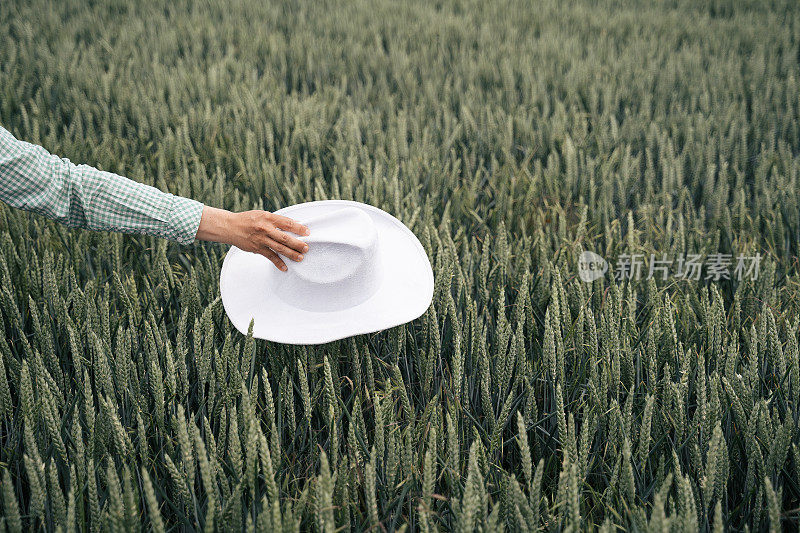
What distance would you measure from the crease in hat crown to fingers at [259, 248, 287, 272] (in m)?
0.03

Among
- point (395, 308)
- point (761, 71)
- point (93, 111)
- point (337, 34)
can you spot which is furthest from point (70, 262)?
point (761, 71)

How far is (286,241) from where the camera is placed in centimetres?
134

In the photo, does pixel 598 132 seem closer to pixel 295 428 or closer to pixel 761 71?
pixel 761 71

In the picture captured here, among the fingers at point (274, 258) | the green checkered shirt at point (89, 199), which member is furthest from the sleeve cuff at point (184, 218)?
the fingers at point (274, 258)

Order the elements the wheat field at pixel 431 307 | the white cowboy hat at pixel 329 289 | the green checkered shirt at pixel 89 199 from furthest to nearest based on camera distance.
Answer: the white cowboy hat at pixel 329 289, the green checkered shirt at pixel 89 199, the wheat field at pixel 431 307

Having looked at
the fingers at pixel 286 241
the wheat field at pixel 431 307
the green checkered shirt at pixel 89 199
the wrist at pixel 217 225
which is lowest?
the wheat field at pixel 431 307

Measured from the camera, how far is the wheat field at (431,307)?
107 cm

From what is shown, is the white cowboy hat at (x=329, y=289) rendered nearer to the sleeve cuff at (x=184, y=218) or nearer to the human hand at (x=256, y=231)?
the human hand at (x=256, y=231)

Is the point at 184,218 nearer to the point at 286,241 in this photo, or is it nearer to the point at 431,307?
the point at 286,241

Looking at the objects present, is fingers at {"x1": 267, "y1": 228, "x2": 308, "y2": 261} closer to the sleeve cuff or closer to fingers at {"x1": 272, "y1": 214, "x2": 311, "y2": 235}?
fingers at {"x1": 272, "y1": 214, "x2": 311, "y2": 235}

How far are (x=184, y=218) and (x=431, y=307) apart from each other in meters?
0.58

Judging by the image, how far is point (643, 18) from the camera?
227 inches

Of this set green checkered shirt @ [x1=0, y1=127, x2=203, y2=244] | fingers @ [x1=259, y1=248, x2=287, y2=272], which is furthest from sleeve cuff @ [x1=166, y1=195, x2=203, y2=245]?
fingers @ [x1=259, y1=248, x2=287, y2=272]

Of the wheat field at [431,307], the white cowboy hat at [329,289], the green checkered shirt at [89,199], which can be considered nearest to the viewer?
the wheat field at [431,307]
